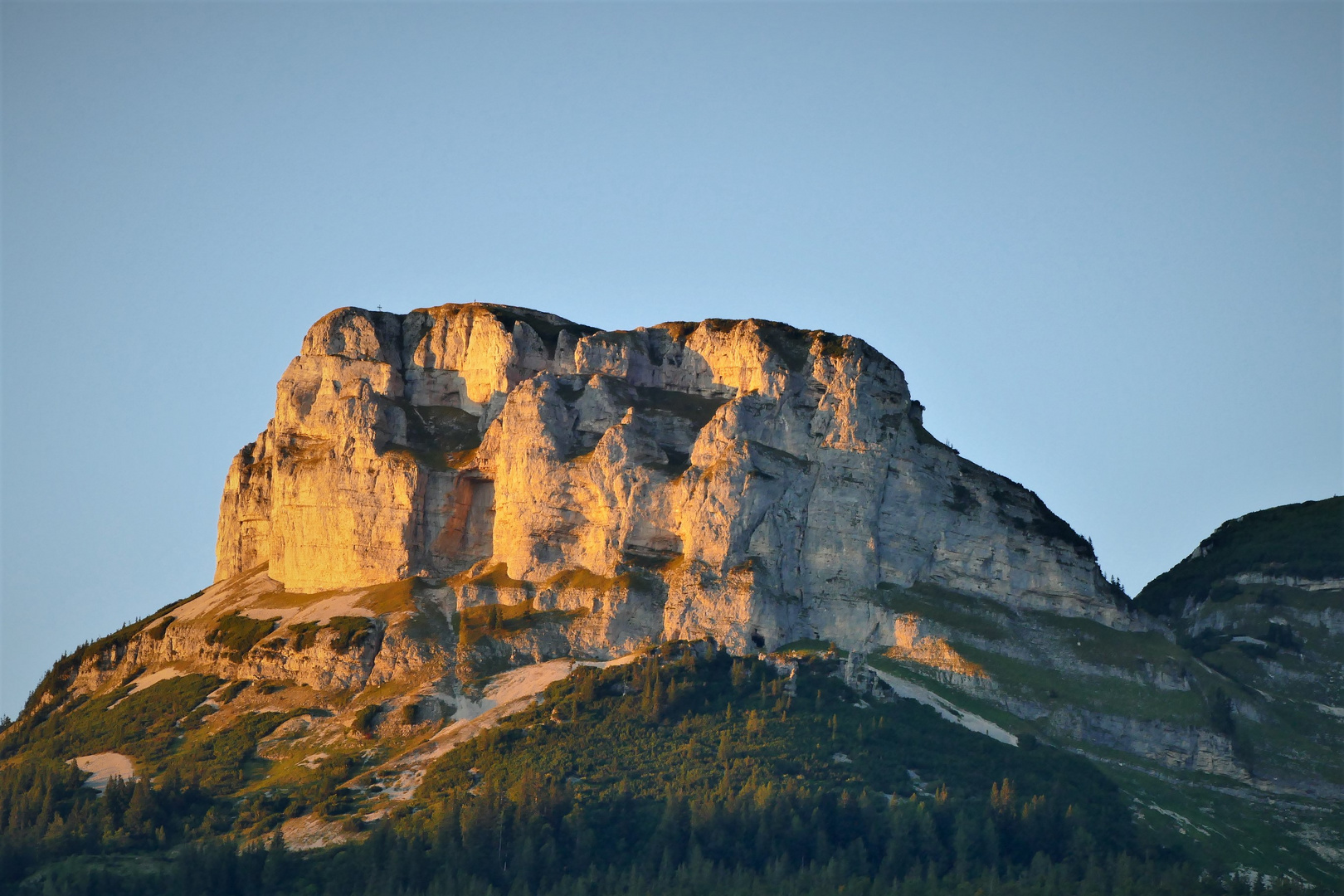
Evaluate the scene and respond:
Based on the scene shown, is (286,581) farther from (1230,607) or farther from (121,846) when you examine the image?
(1230,607)

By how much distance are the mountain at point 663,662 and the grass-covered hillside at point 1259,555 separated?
47 centimetres

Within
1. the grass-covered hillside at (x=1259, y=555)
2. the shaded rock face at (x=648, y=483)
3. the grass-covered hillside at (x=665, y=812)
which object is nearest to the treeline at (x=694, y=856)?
the grass-covered hillside at (x=665, y=812)

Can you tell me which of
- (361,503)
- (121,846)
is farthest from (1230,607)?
Answer: (121,846)

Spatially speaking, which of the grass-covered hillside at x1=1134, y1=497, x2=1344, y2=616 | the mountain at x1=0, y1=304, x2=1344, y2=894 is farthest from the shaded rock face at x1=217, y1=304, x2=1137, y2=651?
the grass-covered hillside at x1=1134, y1=497, x2=1344, y2=616

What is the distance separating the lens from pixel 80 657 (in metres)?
163

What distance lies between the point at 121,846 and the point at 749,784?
3511cm

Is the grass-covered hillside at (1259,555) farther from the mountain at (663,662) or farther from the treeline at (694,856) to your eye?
the treeline at (694,856)

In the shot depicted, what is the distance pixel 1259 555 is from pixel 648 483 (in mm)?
47977

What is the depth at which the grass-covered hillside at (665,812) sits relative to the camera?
117 m

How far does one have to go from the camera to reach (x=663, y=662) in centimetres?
13425

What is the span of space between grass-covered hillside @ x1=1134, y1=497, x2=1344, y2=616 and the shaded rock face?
17.6m

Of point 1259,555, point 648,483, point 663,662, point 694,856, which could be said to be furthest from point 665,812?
point 1259,555

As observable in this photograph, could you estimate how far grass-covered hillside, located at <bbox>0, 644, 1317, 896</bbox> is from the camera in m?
117

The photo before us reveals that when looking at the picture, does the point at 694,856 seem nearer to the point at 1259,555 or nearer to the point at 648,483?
the point at 648,483
